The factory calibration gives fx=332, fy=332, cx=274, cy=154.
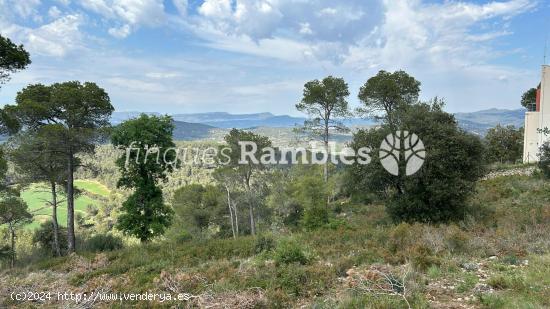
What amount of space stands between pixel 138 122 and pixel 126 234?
584 cm

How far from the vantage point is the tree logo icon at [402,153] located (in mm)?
13394

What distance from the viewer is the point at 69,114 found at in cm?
1612

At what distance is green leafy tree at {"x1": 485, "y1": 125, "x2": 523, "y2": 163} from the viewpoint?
1586 inches

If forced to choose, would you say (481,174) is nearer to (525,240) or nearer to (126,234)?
(525,240)

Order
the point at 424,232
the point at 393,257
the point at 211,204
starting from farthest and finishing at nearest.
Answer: the point at 211,204 < the point at 424,232 < the point at 393,257

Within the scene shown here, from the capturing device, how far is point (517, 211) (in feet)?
43.1

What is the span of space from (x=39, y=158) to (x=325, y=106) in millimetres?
19330

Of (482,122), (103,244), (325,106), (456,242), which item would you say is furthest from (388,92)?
(482,122)

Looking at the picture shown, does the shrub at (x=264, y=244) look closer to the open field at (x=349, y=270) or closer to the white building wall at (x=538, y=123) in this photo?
the open field at (x=349, y=270)

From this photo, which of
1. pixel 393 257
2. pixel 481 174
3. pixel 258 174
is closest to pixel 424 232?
pixel 393 257

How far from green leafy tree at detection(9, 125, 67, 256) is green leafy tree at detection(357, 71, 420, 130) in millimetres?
20681

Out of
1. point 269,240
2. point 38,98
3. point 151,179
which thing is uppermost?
point 38,98

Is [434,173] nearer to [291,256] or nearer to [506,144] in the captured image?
[291,256]

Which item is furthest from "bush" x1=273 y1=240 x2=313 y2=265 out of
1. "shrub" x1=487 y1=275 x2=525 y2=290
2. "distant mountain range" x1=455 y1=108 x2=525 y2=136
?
"distant mountain range" x1=455 y1=108 x2=525 y2=136
